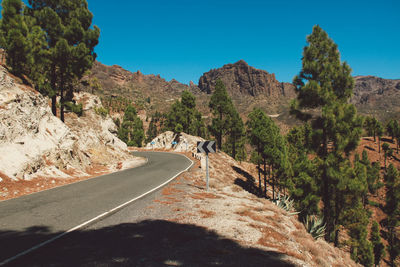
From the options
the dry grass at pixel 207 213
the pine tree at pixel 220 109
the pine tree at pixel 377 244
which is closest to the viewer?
the dry grass at pixel 207 213

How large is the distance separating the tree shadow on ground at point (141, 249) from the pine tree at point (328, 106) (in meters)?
13.4

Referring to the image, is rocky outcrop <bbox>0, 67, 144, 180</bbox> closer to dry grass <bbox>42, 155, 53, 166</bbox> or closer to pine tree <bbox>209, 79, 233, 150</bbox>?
dry grass <bbox>42, 155, 53, 166</bbox>

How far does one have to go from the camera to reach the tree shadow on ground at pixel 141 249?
12.8 ft

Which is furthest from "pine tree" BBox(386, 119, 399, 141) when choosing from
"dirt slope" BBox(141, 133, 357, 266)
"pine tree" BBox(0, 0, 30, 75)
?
"pine tree" BBox(0, 0, 30, 75)

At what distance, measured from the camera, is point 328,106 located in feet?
50.3

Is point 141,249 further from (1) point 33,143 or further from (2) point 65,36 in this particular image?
(2) point 65,36

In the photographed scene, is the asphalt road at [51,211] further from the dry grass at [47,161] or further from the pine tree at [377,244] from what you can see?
the pine tree at [377,244]

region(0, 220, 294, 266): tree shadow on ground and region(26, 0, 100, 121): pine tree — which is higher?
region(26, 0, 100, 121): pine tree

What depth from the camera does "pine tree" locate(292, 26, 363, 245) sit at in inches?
600

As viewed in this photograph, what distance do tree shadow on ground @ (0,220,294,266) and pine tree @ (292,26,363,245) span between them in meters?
13.4

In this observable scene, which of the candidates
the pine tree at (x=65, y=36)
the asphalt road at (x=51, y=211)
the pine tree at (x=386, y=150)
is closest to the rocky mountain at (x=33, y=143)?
the asphalt road at (x=51, y=211)

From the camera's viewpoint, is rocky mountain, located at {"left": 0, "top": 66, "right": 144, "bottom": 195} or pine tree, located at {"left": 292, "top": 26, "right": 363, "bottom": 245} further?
pine tree, located at {"left": 292, "top": 26, "right": 363, "bottom": 245}

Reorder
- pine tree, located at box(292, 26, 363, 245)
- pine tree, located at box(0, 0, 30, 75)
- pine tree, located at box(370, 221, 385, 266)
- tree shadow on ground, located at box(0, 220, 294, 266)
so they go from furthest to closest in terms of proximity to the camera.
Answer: pine tree, located at box(370, 221, 385, 266), pine tree, located at box(0, 0, 30, 75), pine tree, located at box(292, 26, 363, 245), tree shadow on ground, located at box(0, 220, 294, 266)

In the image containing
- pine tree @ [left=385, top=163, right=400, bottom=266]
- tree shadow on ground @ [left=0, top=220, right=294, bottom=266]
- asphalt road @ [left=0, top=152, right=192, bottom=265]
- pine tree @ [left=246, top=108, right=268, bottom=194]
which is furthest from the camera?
pine tree @ [left=385, top=163, right=400, bottom=266]
